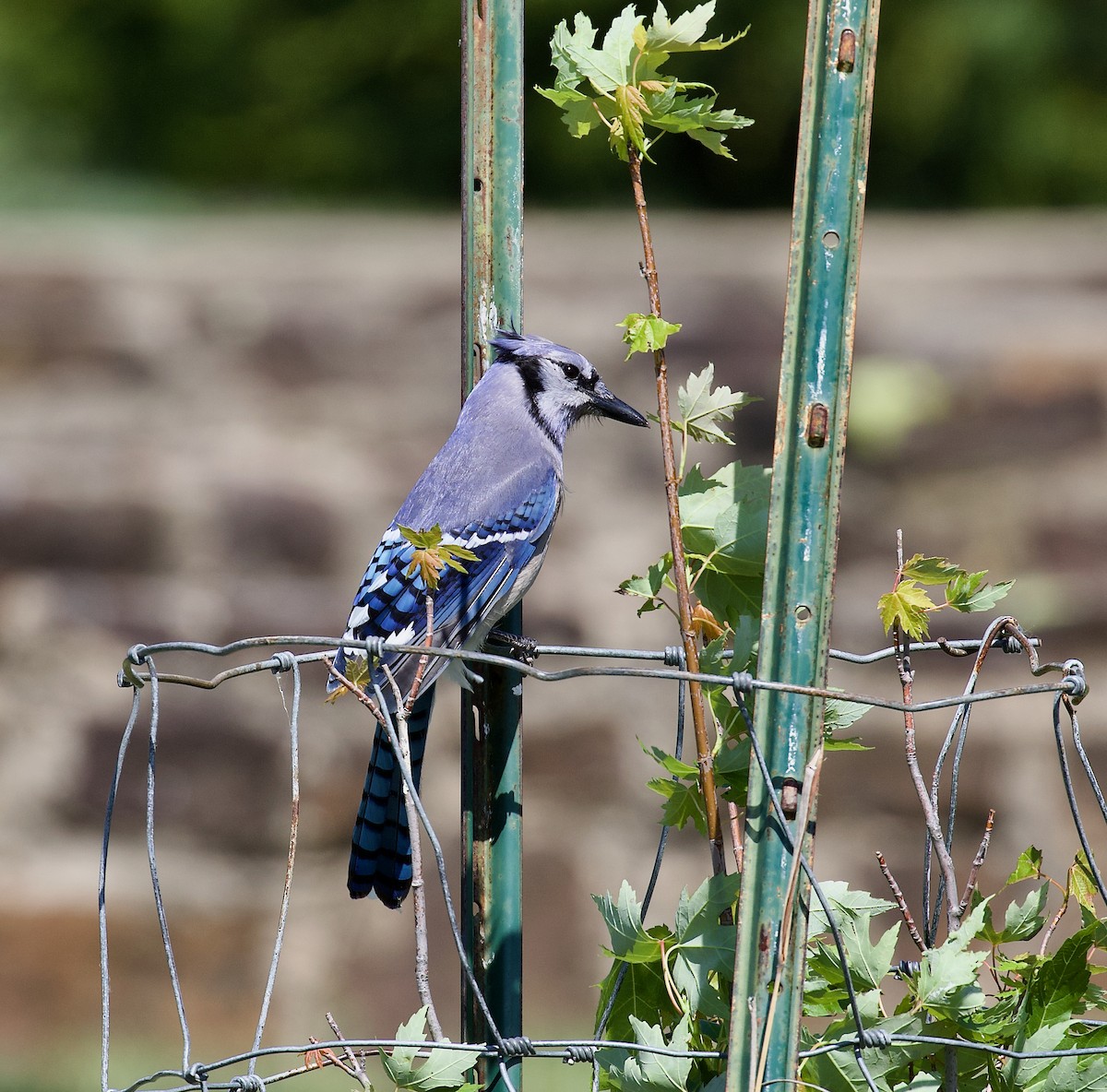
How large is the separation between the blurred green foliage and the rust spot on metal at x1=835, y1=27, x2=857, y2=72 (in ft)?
10.2

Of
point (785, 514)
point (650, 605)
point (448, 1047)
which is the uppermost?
point (785, 514)

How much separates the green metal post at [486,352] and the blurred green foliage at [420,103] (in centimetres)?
275

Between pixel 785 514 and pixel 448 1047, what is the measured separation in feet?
1.74

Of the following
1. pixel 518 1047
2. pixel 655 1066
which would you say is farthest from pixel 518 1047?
pixel 655 1066

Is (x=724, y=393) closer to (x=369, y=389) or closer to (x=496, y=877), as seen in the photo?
(x=496, y=877)

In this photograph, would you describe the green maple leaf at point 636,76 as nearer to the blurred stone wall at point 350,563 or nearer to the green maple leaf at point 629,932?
the green maple leaf at point 629,932

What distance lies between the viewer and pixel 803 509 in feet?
3.59

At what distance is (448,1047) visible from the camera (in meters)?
1.18

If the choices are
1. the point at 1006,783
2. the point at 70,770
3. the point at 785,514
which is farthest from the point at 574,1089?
the point at 785,514

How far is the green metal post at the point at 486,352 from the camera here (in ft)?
4.61

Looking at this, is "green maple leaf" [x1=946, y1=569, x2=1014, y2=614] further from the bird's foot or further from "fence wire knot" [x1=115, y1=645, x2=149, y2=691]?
"fence wire knot" [x1=115, y1=645, x2=149, y2=691]

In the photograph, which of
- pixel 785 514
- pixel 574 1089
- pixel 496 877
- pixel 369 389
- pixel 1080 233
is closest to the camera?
pixel 785 514

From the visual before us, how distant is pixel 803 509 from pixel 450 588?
0.99m

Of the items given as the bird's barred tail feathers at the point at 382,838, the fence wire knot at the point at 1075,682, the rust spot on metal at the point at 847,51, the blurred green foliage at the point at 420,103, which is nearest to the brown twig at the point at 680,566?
the rust spot on metal at the point at 847,51
